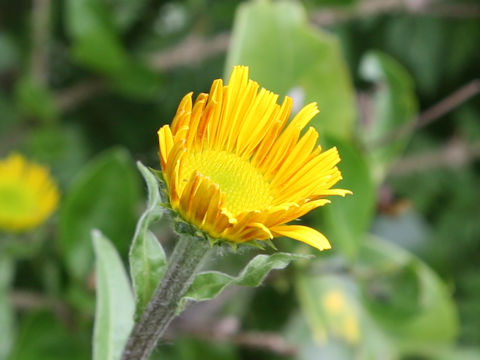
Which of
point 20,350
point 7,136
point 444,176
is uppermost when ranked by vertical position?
point 444,176

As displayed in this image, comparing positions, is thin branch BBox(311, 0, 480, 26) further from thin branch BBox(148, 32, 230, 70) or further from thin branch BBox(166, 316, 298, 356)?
thin branch BBox(166, 316, 298, 356)

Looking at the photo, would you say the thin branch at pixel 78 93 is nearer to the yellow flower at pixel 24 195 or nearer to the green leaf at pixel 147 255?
the yellow flower at pixel 24 195

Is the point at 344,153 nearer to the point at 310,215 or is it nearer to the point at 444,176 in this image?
the point at 310,215

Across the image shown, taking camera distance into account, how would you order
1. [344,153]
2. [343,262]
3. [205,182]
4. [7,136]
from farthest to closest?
[7,136] < [343,262] < [344,153] < [205,182]

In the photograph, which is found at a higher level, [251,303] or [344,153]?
[344,153]

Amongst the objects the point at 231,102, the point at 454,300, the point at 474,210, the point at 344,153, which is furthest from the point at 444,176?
the point at 231,102

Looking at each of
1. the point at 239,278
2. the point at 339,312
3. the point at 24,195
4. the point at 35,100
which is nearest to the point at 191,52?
the point at 35,100

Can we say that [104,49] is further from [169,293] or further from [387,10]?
[169,293]
